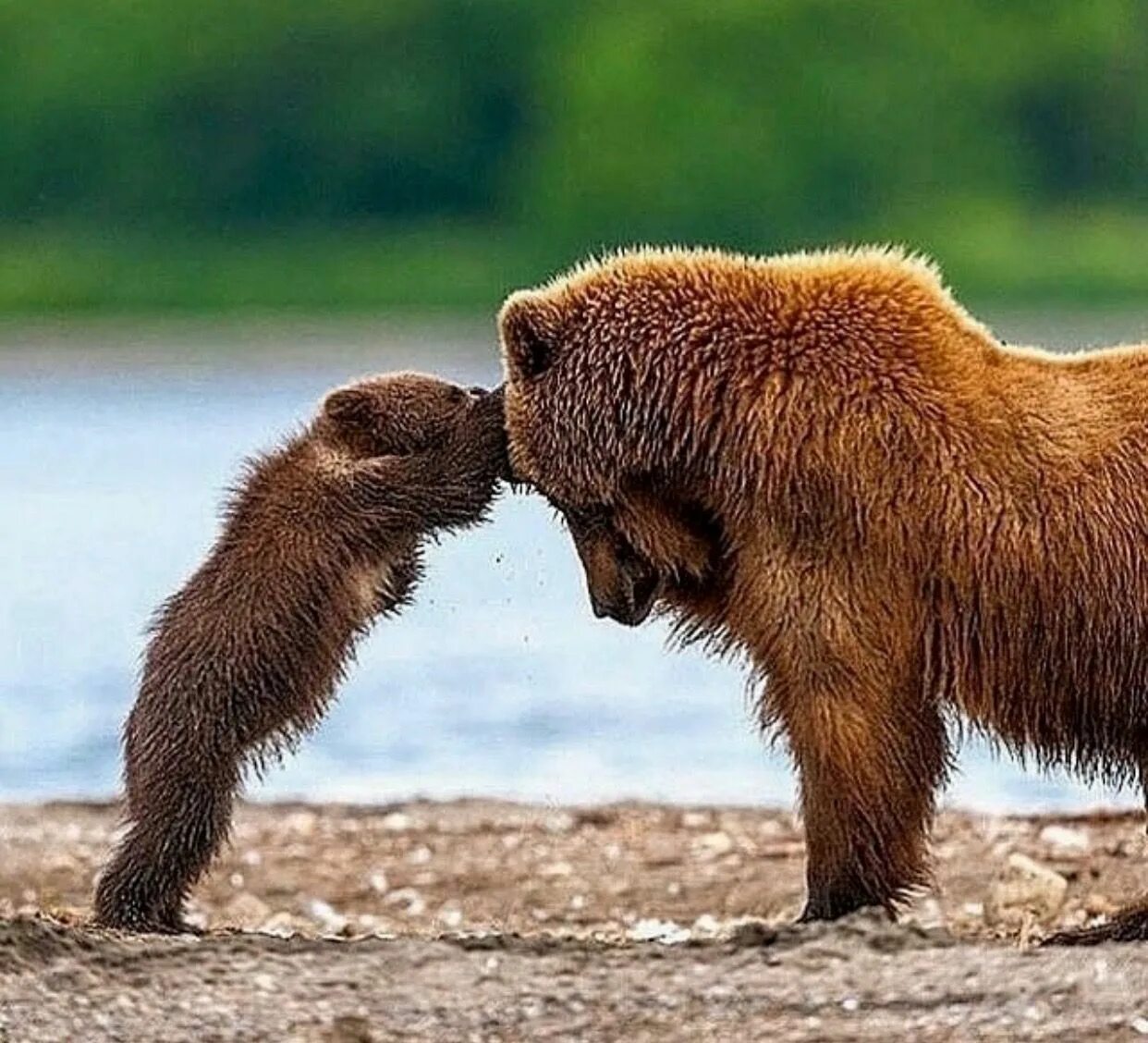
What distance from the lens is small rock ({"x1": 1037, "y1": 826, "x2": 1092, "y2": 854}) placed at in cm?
927

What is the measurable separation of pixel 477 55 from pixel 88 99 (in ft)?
15.5

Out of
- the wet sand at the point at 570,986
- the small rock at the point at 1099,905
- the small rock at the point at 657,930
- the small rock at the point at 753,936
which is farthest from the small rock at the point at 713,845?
the small rock at the point at 753,936

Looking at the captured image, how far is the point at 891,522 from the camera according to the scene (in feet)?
22.5

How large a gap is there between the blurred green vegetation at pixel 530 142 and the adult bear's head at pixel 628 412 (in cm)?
2497

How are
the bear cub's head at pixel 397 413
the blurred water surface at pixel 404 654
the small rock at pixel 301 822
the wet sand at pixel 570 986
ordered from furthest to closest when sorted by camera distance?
the blurred water surface at pixel 404 654 → the small rock at pixel 301 822 → the bear cub's head at pixel 397 413 → the wet sand at pixel 570 986

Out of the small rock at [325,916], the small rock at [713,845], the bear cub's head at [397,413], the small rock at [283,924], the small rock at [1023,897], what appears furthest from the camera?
the small rock at [713,845]

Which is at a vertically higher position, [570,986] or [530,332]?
[530,332]

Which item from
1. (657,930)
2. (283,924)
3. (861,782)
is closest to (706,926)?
(657,930)

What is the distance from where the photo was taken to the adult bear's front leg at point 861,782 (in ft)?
22.4

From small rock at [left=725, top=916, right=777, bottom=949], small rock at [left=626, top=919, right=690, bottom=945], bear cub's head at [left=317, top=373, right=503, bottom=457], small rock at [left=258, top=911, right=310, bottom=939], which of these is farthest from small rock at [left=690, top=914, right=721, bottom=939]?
small rock at [left=725, top=916, right=777, bottom=949]

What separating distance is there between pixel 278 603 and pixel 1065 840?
2704 mm

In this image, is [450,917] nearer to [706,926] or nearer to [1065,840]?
[706,926]

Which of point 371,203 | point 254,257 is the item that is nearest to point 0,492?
point 254,257

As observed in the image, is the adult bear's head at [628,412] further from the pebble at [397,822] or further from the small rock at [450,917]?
the pebble at [397,822]
